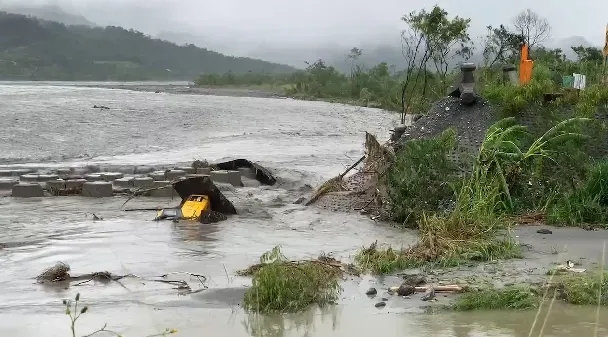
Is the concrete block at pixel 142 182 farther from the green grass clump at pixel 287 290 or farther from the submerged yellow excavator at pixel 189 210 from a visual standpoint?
the green grass clump at pixel 287 290

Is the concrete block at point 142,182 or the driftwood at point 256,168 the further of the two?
the driftwood at point 256,168

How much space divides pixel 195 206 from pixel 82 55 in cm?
14504

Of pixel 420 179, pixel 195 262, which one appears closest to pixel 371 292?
pixel 195 262

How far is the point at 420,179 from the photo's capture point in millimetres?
10828

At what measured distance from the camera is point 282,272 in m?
6.70

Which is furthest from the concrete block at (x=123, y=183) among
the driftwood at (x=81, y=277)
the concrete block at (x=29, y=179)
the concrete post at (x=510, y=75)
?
the concrete post at (x=510, y=75)

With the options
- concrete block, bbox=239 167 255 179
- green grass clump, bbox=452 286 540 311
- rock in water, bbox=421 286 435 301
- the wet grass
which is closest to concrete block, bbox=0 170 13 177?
concrete block, bbox=239 167 255 179

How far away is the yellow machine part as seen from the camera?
11898 millimetres

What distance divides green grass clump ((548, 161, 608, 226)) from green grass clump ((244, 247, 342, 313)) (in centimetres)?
498

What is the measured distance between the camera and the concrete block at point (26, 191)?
14.9 meters

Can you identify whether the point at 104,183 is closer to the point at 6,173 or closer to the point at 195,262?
the point at 6,173

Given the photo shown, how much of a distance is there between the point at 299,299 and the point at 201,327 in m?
0.97

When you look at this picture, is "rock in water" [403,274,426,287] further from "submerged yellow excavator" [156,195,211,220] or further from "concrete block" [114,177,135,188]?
"concrete block" [114,177,135,188]

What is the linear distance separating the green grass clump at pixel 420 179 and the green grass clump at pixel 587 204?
63.7 inches
